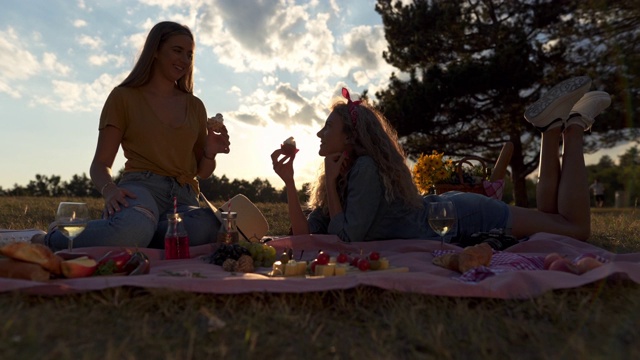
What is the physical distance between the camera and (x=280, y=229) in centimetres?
637

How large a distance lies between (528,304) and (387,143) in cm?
190

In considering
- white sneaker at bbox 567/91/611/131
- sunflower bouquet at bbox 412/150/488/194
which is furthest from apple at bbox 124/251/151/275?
sunflower bouquet at bbox 412/150/488/194

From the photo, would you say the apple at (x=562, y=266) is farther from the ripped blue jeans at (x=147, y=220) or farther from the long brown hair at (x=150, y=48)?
the long brown hair at (x=150, y=48)

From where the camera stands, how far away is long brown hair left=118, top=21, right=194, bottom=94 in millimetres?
3919

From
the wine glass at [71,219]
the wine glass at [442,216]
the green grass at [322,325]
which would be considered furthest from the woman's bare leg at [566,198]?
the wine glass at [71,219]

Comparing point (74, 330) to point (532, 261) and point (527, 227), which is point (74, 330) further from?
point (527, 227)

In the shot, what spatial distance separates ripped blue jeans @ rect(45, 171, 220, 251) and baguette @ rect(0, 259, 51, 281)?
3.17 ft

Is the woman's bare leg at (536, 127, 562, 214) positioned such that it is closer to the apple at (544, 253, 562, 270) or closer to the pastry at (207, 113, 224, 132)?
the apple at (544, 253, 562, 270)

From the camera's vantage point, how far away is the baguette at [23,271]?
91.7 inches

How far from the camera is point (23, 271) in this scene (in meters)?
2.34

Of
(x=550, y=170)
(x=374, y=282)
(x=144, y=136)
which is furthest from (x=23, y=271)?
(x=550, y=170)

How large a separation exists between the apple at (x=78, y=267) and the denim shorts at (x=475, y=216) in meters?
2.39

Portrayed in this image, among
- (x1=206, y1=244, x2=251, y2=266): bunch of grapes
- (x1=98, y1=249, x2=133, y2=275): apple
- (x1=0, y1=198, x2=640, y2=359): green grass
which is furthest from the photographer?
(x1=206, y1=244, x2=251, y2=266): bunch of grapes

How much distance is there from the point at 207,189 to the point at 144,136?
499 inches
